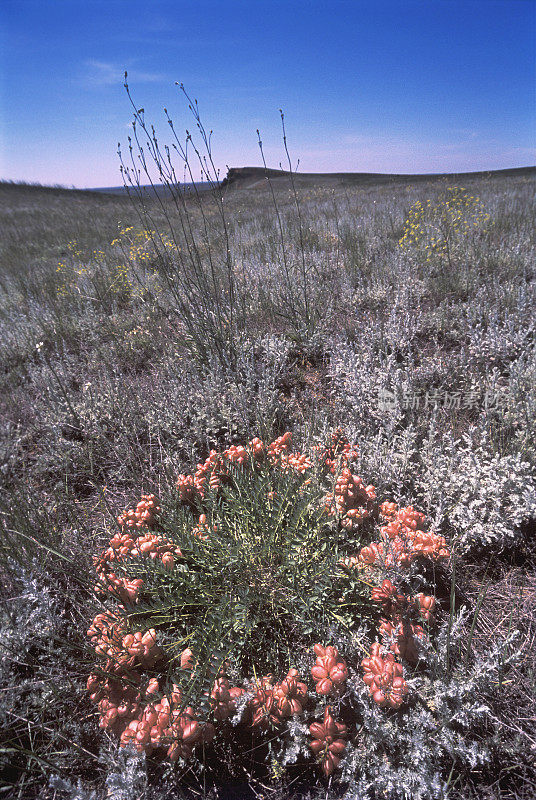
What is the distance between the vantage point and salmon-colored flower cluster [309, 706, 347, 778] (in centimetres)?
120

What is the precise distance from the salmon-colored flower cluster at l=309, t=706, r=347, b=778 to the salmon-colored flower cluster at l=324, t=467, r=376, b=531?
2.47 ft

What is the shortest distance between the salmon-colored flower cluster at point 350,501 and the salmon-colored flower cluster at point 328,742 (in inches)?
29.6

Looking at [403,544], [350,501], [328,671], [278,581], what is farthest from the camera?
[350,501]

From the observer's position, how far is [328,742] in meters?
1.23

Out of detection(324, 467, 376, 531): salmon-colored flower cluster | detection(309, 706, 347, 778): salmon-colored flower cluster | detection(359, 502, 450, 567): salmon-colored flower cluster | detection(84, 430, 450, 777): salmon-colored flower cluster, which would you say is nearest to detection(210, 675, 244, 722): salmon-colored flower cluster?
detection(84, 430, 450, 777): salmon-colored flower cluster

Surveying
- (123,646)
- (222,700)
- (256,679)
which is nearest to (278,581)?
(256,679)

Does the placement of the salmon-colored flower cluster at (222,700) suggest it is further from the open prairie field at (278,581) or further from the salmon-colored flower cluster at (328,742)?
the salmon-colored flower cluster at (328,742)

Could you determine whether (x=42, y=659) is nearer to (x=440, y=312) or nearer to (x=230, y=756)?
(x=230, y=756)

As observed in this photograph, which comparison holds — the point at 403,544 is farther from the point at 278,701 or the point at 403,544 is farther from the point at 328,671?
the point at 278,701

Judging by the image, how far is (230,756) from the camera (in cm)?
135

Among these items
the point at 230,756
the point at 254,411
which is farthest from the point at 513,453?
the point at 230,756

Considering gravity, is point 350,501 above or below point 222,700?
above

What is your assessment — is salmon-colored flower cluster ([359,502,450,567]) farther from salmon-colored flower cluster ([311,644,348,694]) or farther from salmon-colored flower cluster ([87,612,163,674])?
salmon-colored flower cluster ([87,612,163,674])

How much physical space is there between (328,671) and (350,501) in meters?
0.78
